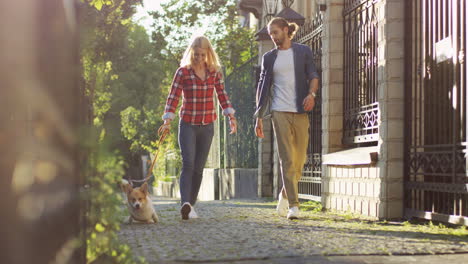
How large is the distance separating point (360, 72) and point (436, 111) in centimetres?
195

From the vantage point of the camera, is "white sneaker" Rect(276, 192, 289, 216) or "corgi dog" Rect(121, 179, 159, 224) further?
"white sneaker" Rect(276, 192, 289, 216)

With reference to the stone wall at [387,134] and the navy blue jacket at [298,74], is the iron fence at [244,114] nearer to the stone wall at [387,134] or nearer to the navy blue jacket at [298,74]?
the navy blue jacket at [298,74]

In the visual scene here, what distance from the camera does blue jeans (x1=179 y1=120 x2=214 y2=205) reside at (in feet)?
27.4

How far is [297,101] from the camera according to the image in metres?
8.38

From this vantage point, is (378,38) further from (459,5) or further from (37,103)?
(37,103)

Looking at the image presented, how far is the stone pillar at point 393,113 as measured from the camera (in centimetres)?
809

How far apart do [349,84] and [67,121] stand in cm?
718

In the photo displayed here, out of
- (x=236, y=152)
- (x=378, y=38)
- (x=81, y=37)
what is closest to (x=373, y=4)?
(x=378, y=38)

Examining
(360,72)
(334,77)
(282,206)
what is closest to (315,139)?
(334,77)

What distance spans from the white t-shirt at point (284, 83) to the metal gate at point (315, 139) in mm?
2461

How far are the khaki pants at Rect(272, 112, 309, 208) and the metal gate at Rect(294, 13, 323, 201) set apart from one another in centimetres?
238

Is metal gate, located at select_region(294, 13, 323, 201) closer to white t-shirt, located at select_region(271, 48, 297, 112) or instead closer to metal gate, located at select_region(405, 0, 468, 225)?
white t-shirt, located at select_region(271, 48, 297, 112)

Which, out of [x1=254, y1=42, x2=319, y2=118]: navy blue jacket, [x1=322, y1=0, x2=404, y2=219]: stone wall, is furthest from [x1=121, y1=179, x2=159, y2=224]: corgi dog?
[x1=322, y1=0, x2=404, y2=219]: stone wall

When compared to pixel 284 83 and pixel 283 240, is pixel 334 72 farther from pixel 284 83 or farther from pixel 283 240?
pixel 283 240
